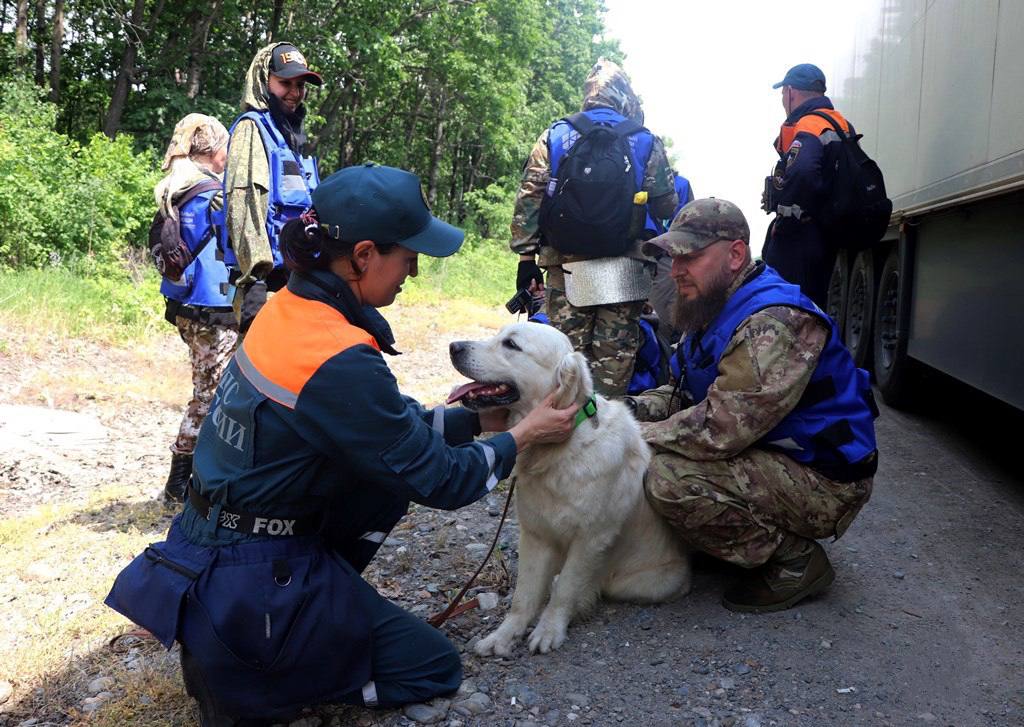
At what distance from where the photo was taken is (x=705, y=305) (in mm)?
3602

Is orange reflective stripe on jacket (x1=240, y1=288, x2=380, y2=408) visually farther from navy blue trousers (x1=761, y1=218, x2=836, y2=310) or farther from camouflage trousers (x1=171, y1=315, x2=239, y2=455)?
navy blue trousers (x1=761, y1=218, x2=836, y2=310)

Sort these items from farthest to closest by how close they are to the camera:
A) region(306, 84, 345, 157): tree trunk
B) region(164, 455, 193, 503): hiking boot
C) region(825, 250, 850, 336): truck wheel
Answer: region(306, 84, 345, 157): tree trunk → region(825, 250, 850, 336): truck wheel → region(164, 455, 193, 503): hiking boot

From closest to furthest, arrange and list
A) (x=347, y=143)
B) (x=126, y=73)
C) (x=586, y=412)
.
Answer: (x=586, y=412), (x=126, y=73), (x=347, y=143)

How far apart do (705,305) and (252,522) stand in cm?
205

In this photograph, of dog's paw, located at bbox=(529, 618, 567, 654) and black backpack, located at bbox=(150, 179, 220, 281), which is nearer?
dog's paw, located at bbox=(529, 618, 567, 654)

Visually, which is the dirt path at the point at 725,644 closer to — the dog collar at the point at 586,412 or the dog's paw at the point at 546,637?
the dog's paw at the point at 546,637

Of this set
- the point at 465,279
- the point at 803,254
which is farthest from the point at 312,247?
the point at 465,279

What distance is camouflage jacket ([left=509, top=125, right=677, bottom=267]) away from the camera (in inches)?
201

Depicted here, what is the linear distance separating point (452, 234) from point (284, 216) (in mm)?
1908

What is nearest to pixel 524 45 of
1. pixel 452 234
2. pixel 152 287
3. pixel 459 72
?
pixel 459 72

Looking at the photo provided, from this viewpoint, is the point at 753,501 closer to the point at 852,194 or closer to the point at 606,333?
the point at 606,333

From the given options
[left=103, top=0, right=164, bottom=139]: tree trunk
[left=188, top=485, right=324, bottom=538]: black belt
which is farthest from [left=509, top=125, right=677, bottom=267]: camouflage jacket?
[left=103, top=0, right=164, bottom=139]: tree trunk

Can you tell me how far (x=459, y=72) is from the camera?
73.6 ft

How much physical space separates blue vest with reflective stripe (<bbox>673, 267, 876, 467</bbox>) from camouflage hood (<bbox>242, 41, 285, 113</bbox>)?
272 cm
